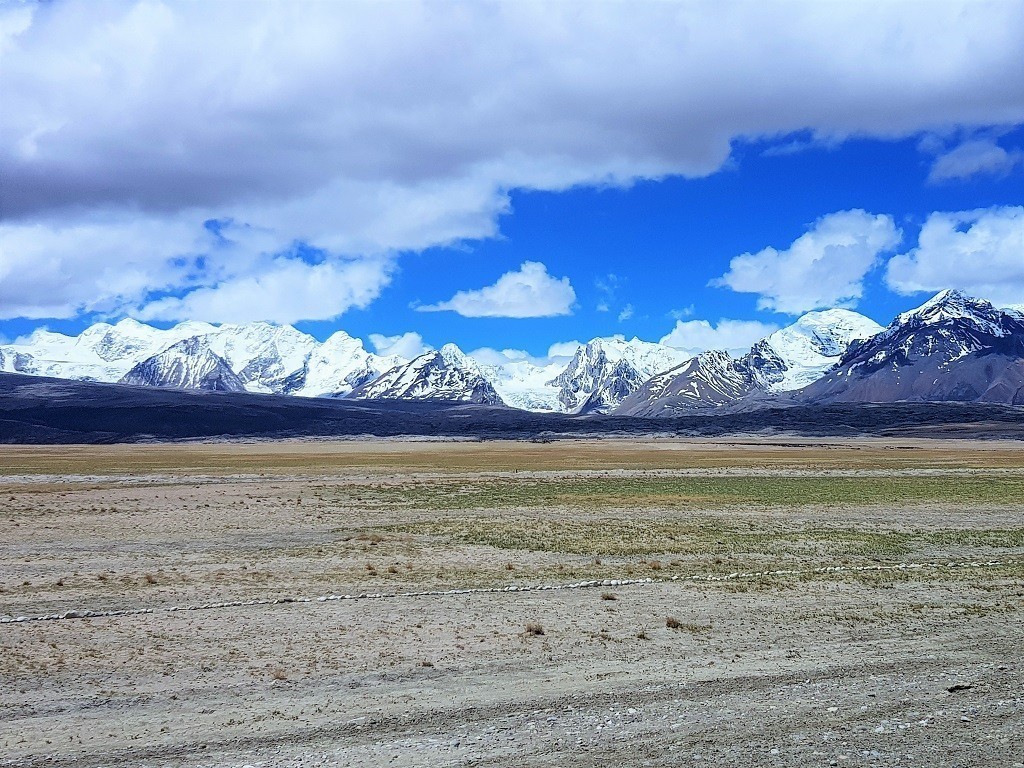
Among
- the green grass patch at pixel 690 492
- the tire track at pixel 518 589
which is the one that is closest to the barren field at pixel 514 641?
the tire track at pixel 518 589

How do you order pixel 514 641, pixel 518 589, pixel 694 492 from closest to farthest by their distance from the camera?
pixel 514 641 → pixel 518 589 → pixel 694 492

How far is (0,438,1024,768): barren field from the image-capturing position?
42.9 ft

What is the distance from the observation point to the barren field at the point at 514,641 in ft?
42.9

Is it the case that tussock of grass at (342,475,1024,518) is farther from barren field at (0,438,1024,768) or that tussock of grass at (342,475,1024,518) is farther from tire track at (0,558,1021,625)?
tire track at (0,558,1021,625)

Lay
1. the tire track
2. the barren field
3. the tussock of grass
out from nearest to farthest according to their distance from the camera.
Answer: the barren field < the tire track < the tussock of grass

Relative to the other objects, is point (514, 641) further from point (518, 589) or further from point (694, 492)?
point (694, 492)

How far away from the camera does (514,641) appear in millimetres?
19141

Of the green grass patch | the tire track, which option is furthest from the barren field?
the green grass patch

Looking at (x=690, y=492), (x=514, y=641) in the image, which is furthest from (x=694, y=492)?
(x=514, y=641)

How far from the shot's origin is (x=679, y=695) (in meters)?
15.2

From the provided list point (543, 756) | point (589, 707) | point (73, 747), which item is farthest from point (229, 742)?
point (589, 707)

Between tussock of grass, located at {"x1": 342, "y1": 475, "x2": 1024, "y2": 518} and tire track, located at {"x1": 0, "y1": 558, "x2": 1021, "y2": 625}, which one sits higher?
tire track, located at {"x1": 0, "y1": 558, "x2": 1021, "y2": 625}

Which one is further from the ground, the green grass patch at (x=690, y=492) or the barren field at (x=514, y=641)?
the barren field at (x=514, y=641)

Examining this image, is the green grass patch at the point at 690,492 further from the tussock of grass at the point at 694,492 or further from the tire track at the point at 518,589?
the tire track at the point at 518,589
